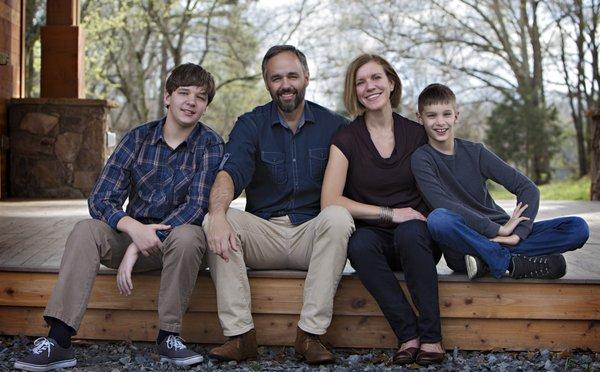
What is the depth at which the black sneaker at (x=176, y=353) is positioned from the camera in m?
2.69

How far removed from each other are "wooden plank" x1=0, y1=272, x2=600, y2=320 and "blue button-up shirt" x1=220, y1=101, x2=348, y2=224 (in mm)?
310

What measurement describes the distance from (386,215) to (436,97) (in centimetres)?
50

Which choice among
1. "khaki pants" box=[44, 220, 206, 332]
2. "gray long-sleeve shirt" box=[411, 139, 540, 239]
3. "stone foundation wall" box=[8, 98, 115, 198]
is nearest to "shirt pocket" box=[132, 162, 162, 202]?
"khaki pants" box=[44, 220, 206, 332]

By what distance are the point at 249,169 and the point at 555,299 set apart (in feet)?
4.15

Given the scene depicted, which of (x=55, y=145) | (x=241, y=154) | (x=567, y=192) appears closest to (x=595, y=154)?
(x=567, y=192)

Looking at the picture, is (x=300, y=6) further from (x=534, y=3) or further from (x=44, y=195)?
(x=44, y=195)

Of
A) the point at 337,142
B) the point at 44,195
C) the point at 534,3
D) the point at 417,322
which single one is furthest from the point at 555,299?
the point at 534,3

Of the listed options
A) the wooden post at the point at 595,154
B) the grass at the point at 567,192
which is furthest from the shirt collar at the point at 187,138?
the grass at the point at 567,192

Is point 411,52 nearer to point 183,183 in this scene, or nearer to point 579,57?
point 579,57

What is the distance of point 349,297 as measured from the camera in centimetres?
296

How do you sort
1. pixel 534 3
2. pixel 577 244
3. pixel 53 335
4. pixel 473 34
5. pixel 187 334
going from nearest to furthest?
pixel 53 335 → pixel 577 244 → pixel 187 334 → pixel 534 3 → pixel 473 34

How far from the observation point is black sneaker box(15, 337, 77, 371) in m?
2.55

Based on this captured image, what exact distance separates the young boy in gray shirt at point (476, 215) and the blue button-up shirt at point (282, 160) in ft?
1.31

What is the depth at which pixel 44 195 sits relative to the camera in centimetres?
768
